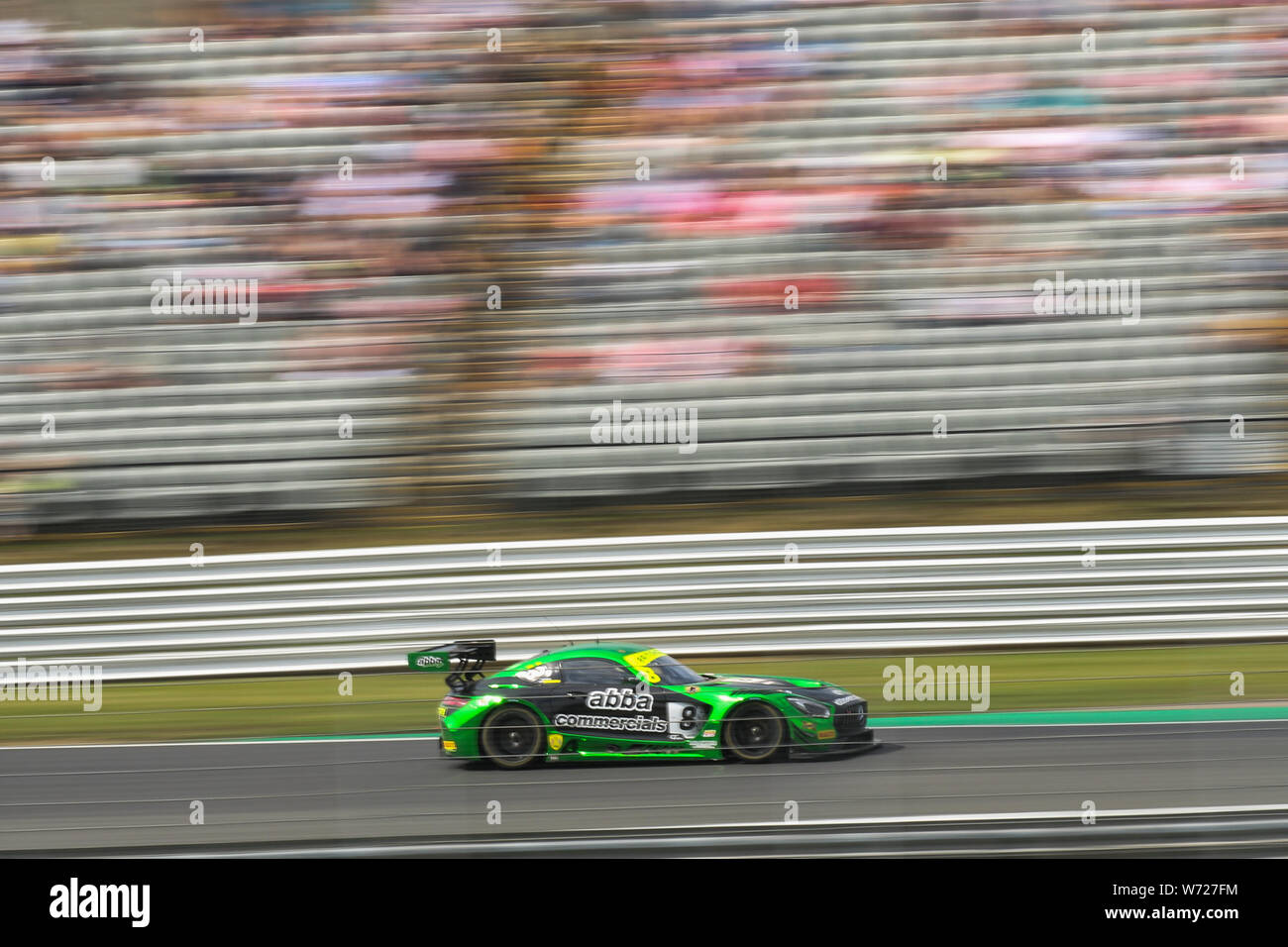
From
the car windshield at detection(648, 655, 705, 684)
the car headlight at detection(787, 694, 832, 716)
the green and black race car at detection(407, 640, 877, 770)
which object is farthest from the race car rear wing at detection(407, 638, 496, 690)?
the car headlight at detection(787, 694, 832, 716)

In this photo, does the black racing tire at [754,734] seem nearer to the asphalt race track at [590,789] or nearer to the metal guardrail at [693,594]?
the asphalt race track at [590,789]

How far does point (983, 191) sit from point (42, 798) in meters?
7.53

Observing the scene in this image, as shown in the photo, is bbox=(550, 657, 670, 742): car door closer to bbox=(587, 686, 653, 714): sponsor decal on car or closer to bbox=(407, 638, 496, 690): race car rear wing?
bbox=(587, 686, 653, 714): sponsor decal on car

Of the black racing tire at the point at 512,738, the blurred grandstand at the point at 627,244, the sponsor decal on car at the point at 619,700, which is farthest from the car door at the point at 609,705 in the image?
the blurred grandstand at the point at 627,244

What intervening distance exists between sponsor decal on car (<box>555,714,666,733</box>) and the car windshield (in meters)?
0.19

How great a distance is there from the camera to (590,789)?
463cm

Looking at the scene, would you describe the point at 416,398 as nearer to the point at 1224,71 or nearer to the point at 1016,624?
the point at 1016,624

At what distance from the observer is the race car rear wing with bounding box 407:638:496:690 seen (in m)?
5.02

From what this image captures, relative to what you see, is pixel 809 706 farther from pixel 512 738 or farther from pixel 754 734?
pixel 512 738

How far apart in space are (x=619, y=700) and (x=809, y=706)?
0.81 m

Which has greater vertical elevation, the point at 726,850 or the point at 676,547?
the point at 676,547

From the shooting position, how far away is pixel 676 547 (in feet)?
22.6
